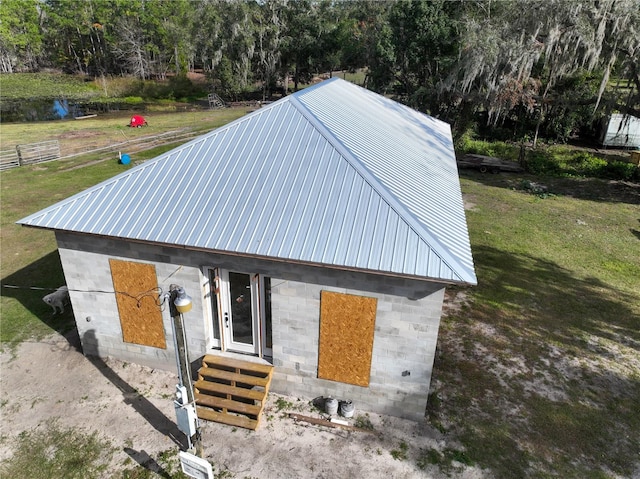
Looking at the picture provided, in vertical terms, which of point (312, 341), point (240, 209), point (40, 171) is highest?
point (240, 209)

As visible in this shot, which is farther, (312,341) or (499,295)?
(499,295)

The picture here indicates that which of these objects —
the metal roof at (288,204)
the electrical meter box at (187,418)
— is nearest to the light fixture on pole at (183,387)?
the electrical meter box at (187,418)

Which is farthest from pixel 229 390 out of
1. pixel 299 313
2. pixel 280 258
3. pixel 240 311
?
pixel 280 258

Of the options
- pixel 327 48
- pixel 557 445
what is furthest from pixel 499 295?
pixel 327 48

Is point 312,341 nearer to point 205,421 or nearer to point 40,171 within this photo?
point 205,421

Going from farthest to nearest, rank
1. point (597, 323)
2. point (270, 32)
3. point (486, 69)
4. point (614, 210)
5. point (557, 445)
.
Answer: point (270, 32)
point (486, 69)
point (614, 210)
point (597, 323)
point (557, 445)

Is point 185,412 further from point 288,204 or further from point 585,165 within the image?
point 585,165

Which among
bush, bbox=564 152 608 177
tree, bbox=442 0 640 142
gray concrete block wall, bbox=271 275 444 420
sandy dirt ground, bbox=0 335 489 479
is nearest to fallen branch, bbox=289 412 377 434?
sandy dirt ground, bbox=0 335 489 479

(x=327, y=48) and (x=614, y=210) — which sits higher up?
(x=327, y=48)
